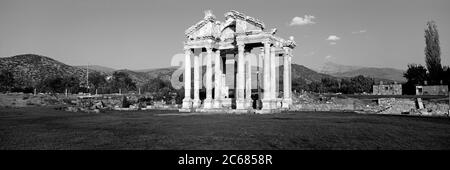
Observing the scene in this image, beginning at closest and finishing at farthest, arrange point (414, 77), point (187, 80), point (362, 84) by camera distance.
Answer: point (187, 80)
point (414, 77)
point (362, 84)

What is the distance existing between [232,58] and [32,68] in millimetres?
119636

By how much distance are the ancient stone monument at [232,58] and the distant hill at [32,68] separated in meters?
101

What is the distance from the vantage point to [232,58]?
45.0 metres

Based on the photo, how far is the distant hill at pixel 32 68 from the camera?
128500mm

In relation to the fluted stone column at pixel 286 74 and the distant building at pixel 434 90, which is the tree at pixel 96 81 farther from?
the distant building at pixel 434 90

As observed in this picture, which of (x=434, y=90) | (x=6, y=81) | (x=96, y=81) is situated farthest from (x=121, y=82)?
(x=434, y=90)

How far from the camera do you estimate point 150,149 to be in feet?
40.9

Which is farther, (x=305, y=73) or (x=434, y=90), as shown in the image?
(x=305, y=73)

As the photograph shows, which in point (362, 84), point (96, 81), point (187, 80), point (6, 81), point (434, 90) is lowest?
point (434, 90)

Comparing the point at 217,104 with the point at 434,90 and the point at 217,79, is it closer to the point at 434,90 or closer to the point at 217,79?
the point at 217,79

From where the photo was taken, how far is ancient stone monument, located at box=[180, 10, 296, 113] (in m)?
37.1

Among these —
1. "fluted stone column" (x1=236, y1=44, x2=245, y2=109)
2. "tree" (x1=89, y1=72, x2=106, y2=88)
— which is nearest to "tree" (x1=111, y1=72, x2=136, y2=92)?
"tree" (x1=89, y1=72, x2=106, y2=88)
